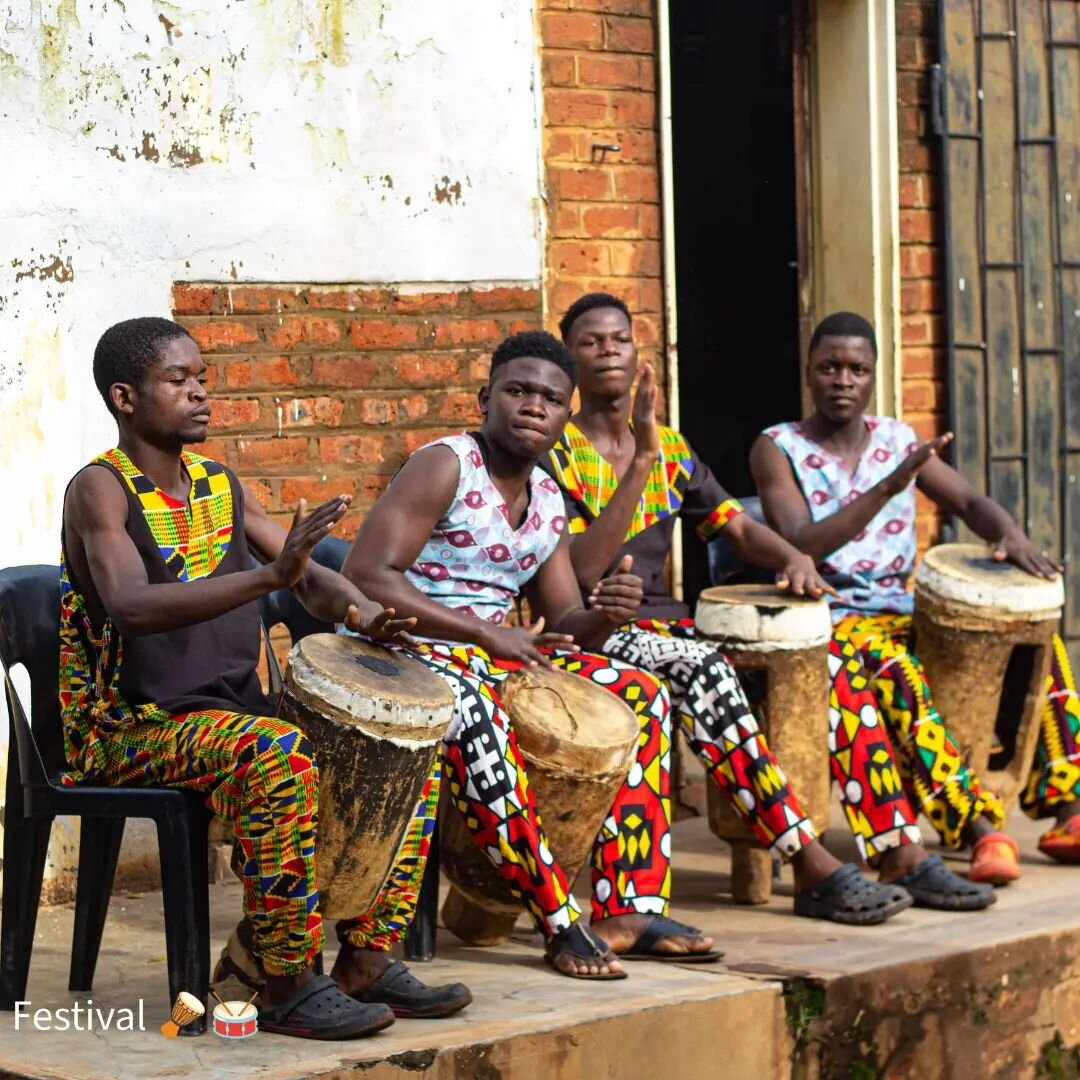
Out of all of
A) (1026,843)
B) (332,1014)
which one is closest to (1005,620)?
(1026,843)

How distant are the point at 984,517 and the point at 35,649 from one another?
10.1ft

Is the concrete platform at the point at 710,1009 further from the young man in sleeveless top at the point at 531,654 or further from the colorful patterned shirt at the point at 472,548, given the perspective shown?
the colorful patterned shirt at the point at 472,548

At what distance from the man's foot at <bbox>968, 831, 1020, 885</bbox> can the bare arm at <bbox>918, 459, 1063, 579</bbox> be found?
0.82 metres

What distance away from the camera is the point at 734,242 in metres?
10.1

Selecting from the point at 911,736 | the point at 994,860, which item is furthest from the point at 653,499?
the point at 994,860

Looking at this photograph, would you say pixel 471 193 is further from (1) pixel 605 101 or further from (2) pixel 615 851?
(2) pixel 615 851

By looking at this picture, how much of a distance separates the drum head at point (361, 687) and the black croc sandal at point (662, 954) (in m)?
0.85

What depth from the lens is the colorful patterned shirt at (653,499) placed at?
5832mm

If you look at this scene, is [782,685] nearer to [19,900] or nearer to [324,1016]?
[324,1016]

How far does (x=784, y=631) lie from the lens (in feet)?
18.4

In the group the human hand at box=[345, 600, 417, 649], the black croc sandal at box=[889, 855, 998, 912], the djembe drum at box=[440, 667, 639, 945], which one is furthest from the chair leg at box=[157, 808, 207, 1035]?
the black croc sandal at box=[889, 855, 998, 912]

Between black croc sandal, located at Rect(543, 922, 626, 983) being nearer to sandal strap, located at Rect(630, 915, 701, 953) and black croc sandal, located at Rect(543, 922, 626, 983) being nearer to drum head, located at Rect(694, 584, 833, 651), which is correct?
sandal strap, located at Rect(630, 915, 701, 953)

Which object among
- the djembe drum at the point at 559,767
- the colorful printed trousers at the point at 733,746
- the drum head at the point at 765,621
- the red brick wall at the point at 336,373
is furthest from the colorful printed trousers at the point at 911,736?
the red brick wall at the point at 336,373

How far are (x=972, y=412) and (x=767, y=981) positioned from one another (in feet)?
10.7
